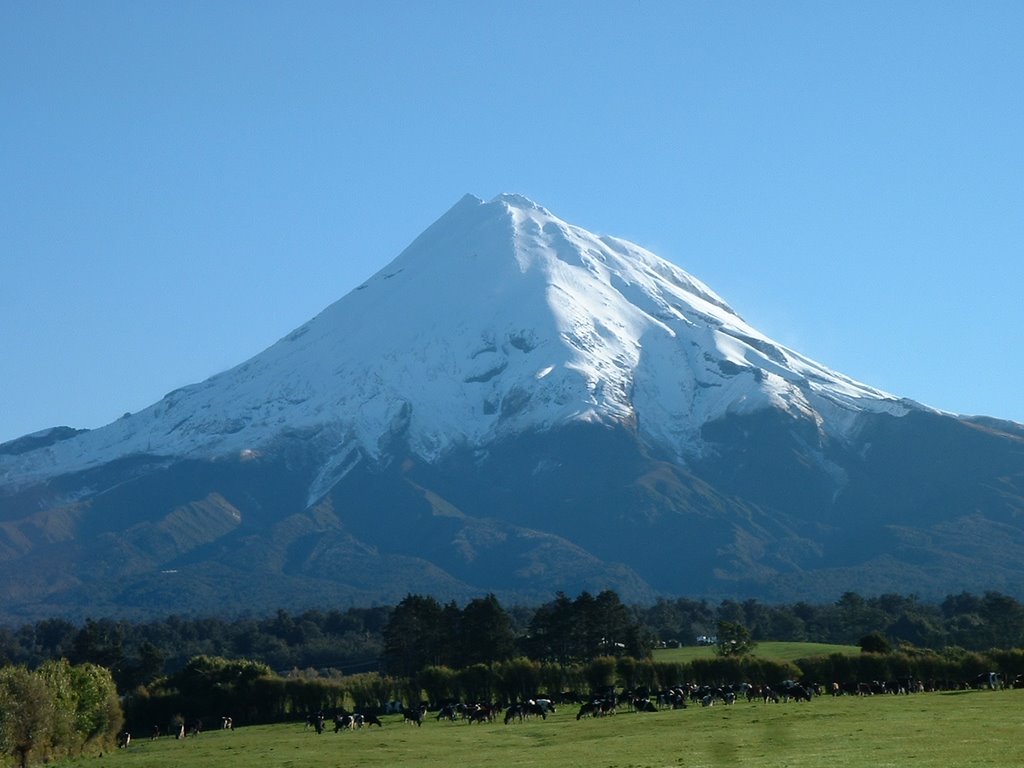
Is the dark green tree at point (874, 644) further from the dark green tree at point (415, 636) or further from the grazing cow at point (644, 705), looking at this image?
the dark green tree at point (415, 636)

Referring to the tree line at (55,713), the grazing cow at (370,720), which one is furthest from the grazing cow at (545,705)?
the tree line at (55,713)

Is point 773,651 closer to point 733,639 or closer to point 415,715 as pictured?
point 733,639

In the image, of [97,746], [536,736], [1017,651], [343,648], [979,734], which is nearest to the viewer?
[979,734]

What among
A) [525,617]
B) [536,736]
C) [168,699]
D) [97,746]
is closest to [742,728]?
[536,736]

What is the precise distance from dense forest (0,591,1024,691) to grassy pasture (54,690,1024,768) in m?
29.4

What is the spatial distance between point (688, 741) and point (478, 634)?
52.7 meters

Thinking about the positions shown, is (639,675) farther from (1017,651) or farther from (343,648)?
(343,648)

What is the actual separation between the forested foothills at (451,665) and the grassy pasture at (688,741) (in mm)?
4437

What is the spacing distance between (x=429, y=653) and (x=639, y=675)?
20.8 meters

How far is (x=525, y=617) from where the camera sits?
574 feet

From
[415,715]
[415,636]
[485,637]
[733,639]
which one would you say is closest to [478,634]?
[485,637]

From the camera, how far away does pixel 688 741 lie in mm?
53031

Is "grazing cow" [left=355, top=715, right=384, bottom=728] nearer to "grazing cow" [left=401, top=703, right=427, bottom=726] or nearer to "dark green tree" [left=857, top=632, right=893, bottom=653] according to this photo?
"grazing cow" [left=401, top=703, right=427, bottom=726]

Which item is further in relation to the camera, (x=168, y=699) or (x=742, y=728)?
(x=168, y=699)
